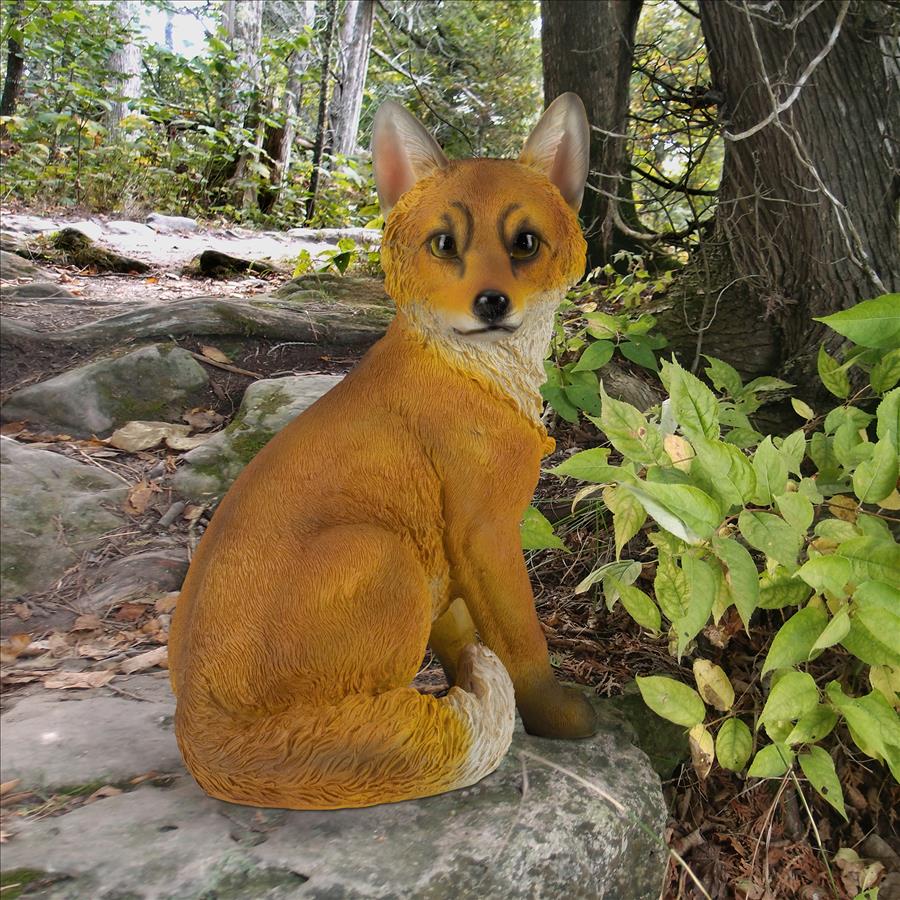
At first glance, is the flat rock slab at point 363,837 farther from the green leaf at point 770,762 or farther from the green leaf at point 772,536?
the green leaf at point 772,536

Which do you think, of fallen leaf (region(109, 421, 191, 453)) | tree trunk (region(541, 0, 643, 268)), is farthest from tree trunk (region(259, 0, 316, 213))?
fallen leaf (region(109, 421, 191, 453))

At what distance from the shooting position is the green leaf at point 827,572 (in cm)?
155

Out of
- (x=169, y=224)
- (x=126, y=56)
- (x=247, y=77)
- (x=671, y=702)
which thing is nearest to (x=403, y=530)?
(x=671, y=702)

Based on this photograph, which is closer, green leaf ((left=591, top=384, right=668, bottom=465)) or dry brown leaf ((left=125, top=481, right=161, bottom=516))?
green leaf ((left=591, top=384, right=668, bottom=465))

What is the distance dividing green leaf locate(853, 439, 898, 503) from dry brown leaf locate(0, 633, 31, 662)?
2.70 m

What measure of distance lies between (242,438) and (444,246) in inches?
83.9

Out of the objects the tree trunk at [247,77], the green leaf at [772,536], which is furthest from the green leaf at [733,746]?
the tree trunk at [247,77]

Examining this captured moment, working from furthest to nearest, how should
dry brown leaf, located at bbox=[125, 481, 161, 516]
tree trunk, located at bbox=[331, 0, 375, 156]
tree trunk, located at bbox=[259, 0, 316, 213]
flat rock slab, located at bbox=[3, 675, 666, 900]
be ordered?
tree trunk, located at bbox=[331, 0, 375, 156]
tree trunk, located at bbox=[259, 0, 316, 213]
dry brown leaf, located at bbox=[125, 481, 161, 516]
flat rock slab, located at bbox=[3, 675, 666, 900]

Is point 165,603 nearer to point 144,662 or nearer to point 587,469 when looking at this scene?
point 144,662

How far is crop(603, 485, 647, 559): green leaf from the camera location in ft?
Answer: 6.42

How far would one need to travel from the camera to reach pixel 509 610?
6.10ft

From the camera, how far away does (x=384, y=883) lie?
5.09 ft

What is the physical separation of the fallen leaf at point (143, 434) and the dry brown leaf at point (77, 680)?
1352mm

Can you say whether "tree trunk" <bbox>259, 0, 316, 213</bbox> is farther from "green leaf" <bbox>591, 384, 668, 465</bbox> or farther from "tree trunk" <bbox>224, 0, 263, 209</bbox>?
"green leaf" <bbox>591, 384, 668, 465</bbox>
